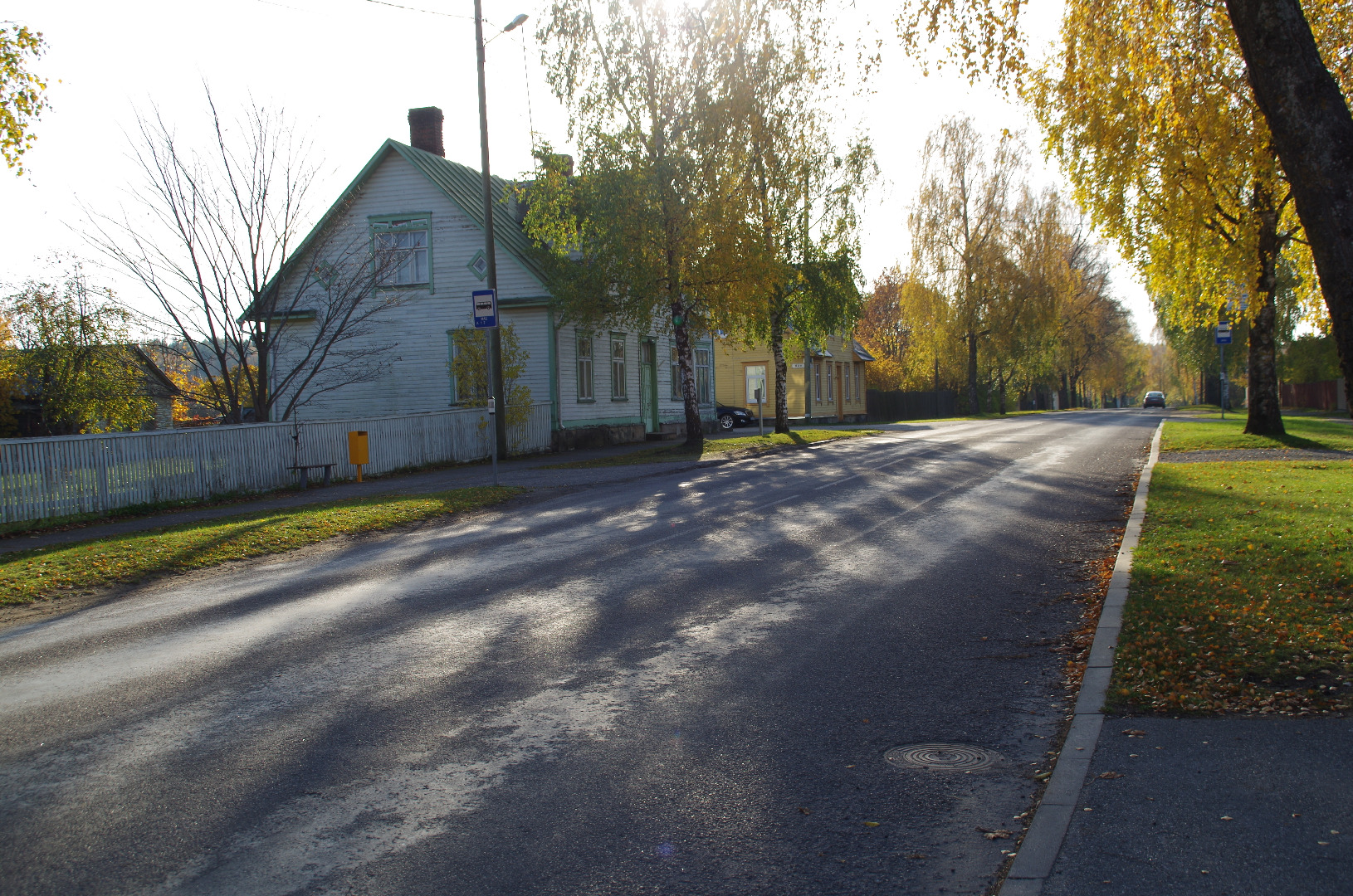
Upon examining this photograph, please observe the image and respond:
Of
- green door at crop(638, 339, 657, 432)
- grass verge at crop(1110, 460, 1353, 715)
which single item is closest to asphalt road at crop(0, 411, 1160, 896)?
grass verge at crop(1110, 460, 1353, 715)

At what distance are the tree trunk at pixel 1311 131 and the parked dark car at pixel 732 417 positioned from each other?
3738 centimetres

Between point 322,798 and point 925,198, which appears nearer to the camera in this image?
point 322,798

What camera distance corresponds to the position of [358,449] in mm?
20547

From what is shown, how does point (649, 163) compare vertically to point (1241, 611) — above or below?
above

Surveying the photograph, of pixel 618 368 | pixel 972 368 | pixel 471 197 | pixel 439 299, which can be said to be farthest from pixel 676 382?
pixel 972 368

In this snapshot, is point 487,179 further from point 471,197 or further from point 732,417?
point 732,417

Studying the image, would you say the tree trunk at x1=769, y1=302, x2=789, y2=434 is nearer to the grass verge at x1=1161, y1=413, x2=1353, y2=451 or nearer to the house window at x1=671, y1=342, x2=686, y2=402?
the house window at x1=671, y1=342, x2=686, y2=402

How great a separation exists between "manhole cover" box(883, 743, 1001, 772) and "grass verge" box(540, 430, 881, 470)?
17557 mm

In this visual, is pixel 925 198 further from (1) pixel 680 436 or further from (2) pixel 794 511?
(2) pixel 794 511

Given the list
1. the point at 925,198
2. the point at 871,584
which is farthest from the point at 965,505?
the point at 925,198

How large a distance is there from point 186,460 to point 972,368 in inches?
1786

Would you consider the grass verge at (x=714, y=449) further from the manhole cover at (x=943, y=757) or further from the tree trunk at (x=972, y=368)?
the tree trunk at (x=972, y=368)

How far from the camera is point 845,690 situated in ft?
18.1

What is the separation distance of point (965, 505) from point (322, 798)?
10828 mm
